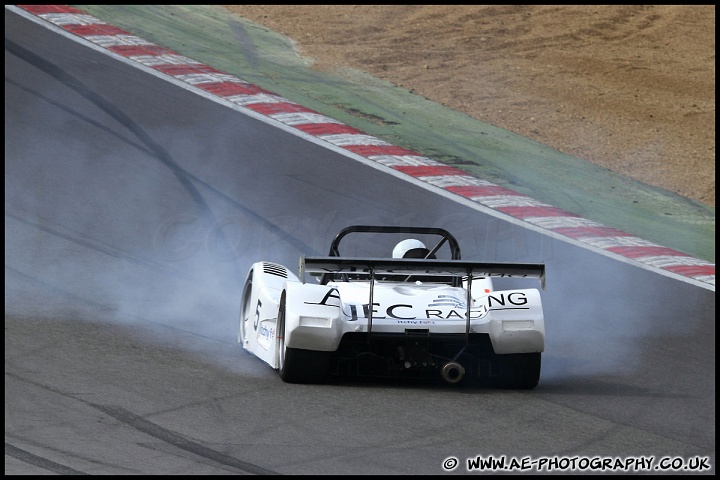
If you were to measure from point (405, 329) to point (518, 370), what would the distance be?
37.7 inches

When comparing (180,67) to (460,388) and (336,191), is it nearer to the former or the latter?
(336,191)

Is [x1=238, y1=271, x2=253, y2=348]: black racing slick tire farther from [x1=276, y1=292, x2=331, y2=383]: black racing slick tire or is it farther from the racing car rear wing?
the racing car rear wing

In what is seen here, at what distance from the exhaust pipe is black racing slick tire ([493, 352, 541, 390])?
1.88 feet

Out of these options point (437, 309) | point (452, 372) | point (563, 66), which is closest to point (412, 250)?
point (437, 309)

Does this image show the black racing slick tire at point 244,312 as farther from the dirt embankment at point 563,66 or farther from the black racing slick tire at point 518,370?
the dirt embankment at point 563,66

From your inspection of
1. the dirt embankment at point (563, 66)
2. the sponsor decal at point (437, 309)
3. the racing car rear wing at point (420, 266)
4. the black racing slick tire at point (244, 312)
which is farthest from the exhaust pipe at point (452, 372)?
the dirt embankment at point (563, 66)

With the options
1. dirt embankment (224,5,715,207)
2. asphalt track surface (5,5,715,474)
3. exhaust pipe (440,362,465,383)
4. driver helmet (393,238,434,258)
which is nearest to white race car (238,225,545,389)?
exhaust pipe (440,362,465,383)

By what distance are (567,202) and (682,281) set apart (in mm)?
2691

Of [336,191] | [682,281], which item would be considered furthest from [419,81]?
[682,281]

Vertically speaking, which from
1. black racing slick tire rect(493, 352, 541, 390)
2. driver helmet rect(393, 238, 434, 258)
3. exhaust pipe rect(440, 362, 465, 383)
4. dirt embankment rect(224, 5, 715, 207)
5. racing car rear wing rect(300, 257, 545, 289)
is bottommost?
black racing slick tire rect(493, 352, 541, 390)

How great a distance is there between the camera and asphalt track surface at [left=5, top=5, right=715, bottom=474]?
282 inches

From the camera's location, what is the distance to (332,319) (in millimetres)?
8492

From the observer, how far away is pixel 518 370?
880 cm

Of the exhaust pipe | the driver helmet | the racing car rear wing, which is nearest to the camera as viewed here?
the exhaust pipe
